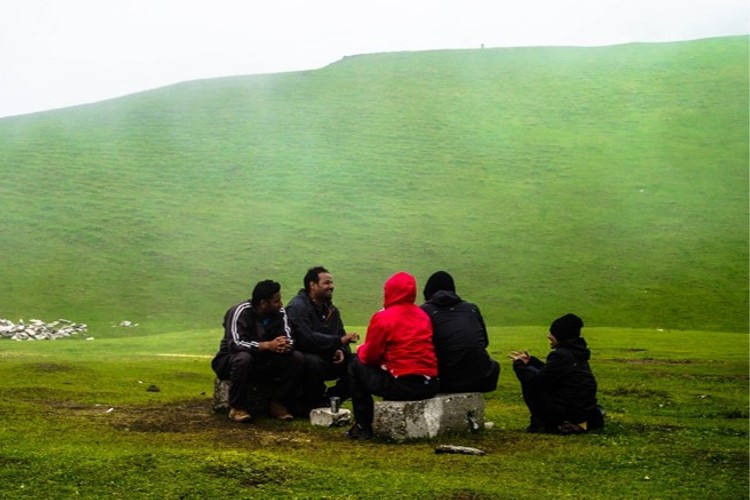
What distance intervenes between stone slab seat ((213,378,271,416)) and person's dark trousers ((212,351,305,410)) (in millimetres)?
93

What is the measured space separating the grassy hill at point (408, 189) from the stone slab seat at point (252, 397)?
28142 millimetres

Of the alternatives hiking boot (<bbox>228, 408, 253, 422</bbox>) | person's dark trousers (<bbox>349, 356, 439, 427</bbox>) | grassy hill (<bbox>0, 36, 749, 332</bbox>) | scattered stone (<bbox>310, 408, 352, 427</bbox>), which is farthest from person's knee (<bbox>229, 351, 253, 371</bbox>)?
grassy hill (<bbox>0, 36, 749, 332</bbox>)

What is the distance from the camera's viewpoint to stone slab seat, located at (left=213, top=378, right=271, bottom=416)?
1329 cm

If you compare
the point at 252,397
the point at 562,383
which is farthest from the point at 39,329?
the point at 562,383

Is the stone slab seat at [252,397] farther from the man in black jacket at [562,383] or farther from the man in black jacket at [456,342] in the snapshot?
the man in black jacket at [562,383]

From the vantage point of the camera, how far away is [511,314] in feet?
145

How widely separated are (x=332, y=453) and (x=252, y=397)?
9.24 feet

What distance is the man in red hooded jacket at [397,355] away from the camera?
37.8 ft

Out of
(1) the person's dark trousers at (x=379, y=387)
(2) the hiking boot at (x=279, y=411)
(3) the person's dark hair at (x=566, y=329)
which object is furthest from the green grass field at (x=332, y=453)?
(3) the person's dark hair at (x=566, y=329)

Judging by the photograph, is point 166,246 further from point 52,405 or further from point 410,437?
point 410,437

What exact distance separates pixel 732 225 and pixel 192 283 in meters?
30.9

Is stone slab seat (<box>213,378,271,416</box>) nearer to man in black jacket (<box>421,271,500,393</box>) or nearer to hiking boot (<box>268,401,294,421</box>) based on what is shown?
hiking boot (<box>268,401,294,421</box>)

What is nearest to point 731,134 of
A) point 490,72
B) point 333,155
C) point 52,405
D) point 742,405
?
point 490,72

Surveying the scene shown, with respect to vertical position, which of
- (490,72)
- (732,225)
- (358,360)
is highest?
(490,72)
